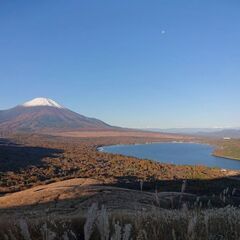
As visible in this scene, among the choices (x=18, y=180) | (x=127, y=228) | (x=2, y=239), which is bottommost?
(x=18, y=180)

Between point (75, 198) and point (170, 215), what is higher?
point (170, 215)

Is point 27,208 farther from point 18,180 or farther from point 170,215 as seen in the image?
point 18,180

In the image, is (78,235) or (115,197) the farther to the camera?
(115,197)

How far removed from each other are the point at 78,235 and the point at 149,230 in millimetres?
1431

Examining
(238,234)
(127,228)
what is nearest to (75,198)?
(238,234)

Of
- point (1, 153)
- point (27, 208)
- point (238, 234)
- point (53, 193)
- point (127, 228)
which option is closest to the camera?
point (127, 228)

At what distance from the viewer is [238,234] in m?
5.78

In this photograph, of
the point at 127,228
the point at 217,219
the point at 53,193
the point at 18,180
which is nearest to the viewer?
the point at 127,228

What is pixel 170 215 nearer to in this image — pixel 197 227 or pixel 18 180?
pixel 197 227

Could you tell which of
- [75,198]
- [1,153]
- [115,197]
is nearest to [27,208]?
[75,198]

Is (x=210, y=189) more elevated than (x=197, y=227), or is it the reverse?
(x=197, y=227)

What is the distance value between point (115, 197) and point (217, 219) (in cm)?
1901

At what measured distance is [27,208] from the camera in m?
24.2

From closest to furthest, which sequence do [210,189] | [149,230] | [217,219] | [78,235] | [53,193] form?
1. [149,230]
2. [217,219]
3. [78,235]
4. [53,193]
5. [210,189]
